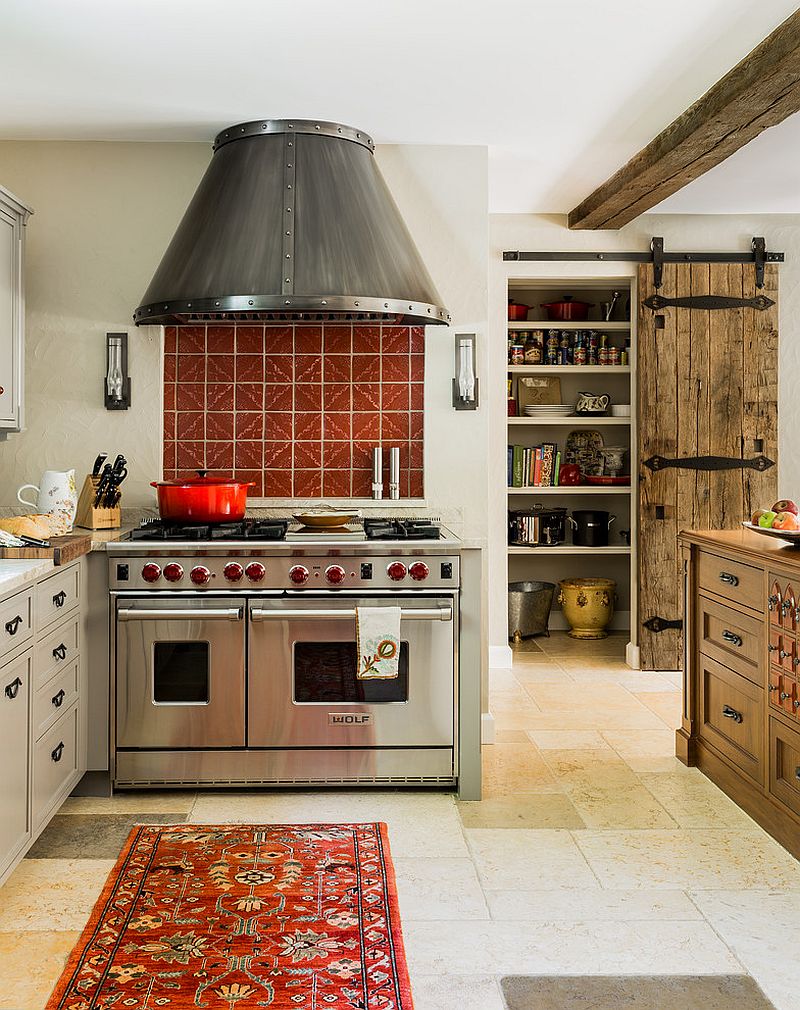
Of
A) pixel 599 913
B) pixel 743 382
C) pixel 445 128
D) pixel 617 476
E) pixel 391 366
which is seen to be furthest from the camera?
pixel 617 476

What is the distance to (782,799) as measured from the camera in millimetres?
3172

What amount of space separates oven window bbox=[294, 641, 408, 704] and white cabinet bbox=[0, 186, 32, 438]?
150 centimetres

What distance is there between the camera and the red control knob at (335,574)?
3582 mm

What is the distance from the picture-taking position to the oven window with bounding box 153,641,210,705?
11.9 feet

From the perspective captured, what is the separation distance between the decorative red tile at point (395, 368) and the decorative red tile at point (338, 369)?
15 cm

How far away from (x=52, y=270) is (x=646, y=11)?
2588 mm

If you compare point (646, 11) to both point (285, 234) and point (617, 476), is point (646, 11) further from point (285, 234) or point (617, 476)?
point (617, 476)

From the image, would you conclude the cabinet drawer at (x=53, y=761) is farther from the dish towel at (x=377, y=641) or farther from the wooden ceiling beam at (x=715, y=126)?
the wooden ceiling beam at (x=715, y=126)

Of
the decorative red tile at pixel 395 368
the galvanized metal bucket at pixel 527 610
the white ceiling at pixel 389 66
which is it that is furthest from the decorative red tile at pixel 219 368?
the galvanized metal bucket at pixel 527 610

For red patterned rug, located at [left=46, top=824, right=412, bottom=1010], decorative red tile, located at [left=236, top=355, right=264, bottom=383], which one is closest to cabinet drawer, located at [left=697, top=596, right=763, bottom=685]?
Answer: red patterned rug, located at [left=46, top=824, right=412, bottom=1010]

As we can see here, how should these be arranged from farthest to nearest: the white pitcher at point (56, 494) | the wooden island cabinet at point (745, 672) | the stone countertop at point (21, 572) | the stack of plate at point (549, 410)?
the stack of plate at point (549, 410) < the white pitcher at point (56, 494) < the wooden island cabinet at point (745, 672) < the stone countertop at point (21, 572)

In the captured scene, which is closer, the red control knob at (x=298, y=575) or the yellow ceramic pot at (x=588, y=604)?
the red control knob at (x=298, y=575)

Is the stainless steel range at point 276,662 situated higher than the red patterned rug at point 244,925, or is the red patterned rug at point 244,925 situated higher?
the stainless steel range at point 276,662

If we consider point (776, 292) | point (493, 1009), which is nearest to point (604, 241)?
point (776, 292)
